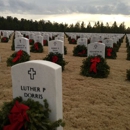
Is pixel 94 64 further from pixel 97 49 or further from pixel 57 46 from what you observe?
pixel 57 46

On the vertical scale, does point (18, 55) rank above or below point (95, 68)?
above

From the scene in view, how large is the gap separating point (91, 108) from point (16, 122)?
2111mm

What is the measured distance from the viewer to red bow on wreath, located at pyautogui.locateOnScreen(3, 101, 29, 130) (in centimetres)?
281

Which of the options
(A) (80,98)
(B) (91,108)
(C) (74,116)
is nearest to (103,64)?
(A) (80,98)

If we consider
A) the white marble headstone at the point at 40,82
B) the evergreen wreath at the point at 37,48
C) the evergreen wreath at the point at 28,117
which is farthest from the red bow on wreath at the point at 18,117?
the evergreen wreath at the point at 37,48

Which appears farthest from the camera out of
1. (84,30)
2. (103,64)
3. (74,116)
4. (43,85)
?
(84,30)

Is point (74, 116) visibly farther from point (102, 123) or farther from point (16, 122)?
point (16, 122)

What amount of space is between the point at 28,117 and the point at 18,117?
0.47 ft

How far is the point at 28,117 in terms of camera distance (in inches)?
110

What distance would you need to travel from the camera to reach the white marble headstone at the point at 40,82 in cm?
298

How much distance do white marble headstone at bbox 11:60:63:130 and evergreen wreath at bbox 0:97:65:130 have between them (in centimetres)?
11

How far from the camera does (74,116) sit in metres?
4.14

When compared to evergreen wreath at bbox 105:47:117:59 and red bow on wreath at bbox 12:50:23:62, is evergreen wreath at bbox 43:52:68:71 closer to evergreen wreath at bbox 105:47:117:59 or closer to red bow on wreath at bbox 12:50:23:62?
red bow on wreath at bbox 12:50:23:62

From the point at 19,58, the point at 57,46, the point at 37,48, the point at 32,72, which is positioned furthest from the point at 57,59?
the point at 37,48
